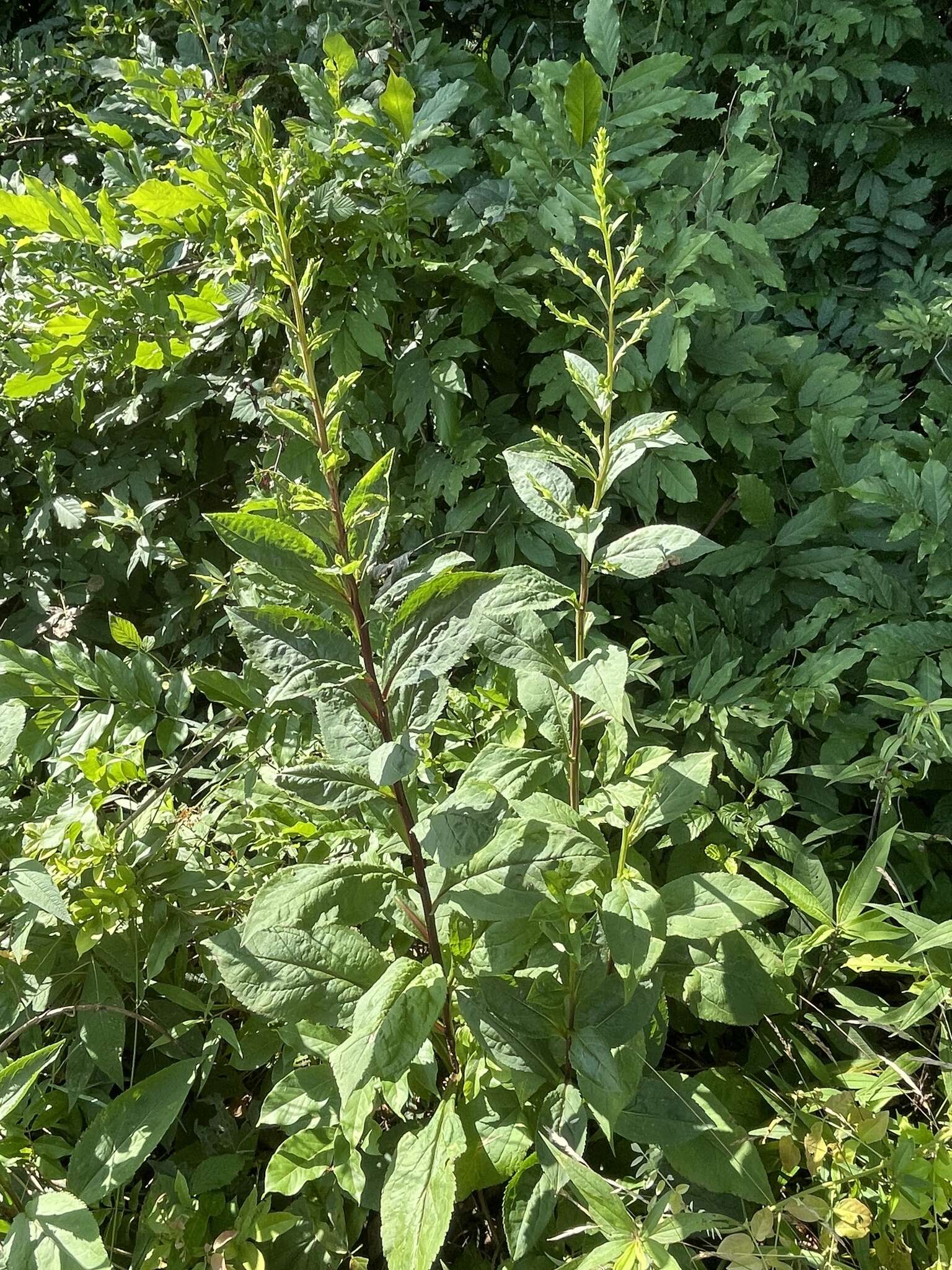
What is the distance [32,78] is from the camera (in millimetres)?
2799

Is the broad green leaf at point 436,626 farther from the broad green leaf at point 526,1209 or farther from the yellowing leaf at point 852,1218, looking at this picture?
the yellowing leaf at point 852,1218

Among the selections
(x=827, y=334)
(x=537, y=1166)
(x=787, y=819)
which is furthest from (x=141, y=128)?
(x=537, y=1166)

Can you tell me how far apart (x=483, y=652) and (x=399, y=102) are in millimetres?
1160

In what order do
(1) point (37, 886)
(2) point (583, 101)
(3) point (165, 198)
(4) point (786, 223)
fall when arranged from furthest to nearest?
(4) point (786, 223)
(3) point (165, 198)
(2) point (583, 101)
(1) point (37, 886)

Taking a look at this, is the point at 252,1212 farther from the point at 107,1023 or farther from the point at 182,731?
the point at 182,731

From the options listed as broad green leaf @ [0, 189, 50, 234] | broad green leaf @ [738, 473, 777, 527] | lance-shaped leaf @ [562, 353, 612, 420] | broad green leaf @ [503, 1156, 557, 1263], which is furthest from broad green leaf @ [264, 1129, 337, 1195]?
broad green leaf @ [0, 189, 50, 234]

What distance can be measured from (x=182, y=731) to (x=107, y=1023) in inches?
18.7

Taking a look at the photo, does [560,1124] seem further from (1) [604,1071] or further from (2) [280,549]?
(2) [280,549]

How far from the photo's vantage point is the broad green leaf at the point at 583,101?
159 cm

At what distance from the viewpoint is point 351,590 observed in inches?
36.3

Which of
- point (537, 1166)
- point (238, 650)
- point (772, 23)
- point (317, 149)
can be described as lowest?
point (537, 1166)

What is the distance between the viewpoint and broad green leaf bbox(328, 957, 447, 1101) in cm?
90

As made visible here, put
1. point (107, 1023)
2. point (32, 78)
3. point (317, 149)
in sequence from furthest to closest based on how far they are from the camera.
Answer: point (32, 78)
point (317, 149)
point (107, 1023)

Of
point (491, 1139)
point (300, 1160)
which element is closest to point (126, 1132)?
point (300, 1160)
